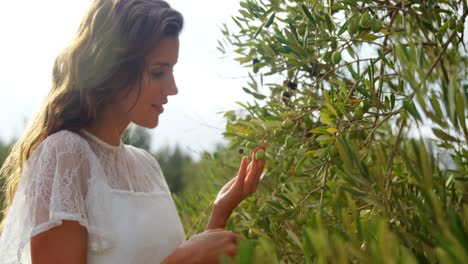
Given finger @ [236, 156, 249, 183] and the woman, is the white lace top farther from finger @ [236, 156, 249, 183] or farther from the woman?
finger @ [236, 156, 249, 183]

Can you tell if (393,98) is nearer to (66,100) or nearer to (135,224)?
(135,224)

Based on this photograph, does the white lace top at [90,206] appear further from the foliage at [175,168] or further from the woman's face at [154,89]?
the foliage at [175,168]

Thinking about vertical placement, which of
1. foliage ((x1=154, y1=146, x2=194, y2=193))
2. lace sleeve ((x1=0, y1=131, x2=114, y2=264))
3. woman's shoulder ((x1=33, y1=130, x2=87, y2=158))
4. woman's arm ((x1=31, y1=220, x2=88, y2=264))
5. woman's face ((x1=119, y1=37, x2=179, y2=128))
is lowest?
foliage ((x1=154, y1=146, x2=194, y2=193))

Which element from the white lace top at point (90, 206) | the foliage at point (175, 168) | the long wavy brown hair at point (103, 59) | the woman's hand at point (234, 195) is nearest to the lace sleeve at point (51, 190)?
the white lace top at point (90, 206)

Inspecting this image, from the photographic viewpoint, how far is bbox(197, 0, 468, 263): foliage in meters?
0.68

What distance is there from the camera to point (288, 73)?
5.50 feet

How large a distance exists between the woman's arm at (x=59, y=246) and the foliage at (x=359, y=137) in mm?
458

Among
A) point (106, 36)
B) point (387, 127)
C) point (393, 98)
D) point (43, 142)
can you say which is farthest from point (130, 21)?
point (387, 127)

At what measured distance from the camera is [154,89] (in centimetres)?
156

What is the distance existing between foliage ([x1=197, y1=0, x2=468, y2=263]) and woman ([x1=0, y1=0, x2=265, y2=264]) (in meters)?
0.24

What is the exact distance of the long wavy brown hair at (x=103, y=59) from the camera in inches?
62.6

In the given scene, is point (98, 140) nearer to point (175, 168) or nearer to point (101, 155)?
point (101, 155)

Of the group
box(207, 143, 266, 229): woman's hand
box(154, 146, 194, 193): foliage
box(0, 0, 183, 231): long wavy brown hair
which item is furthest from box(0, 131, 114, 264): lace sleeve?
box(154, 146, 194, 193): foliage

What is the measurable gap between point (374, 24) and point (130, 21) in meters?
0.72
